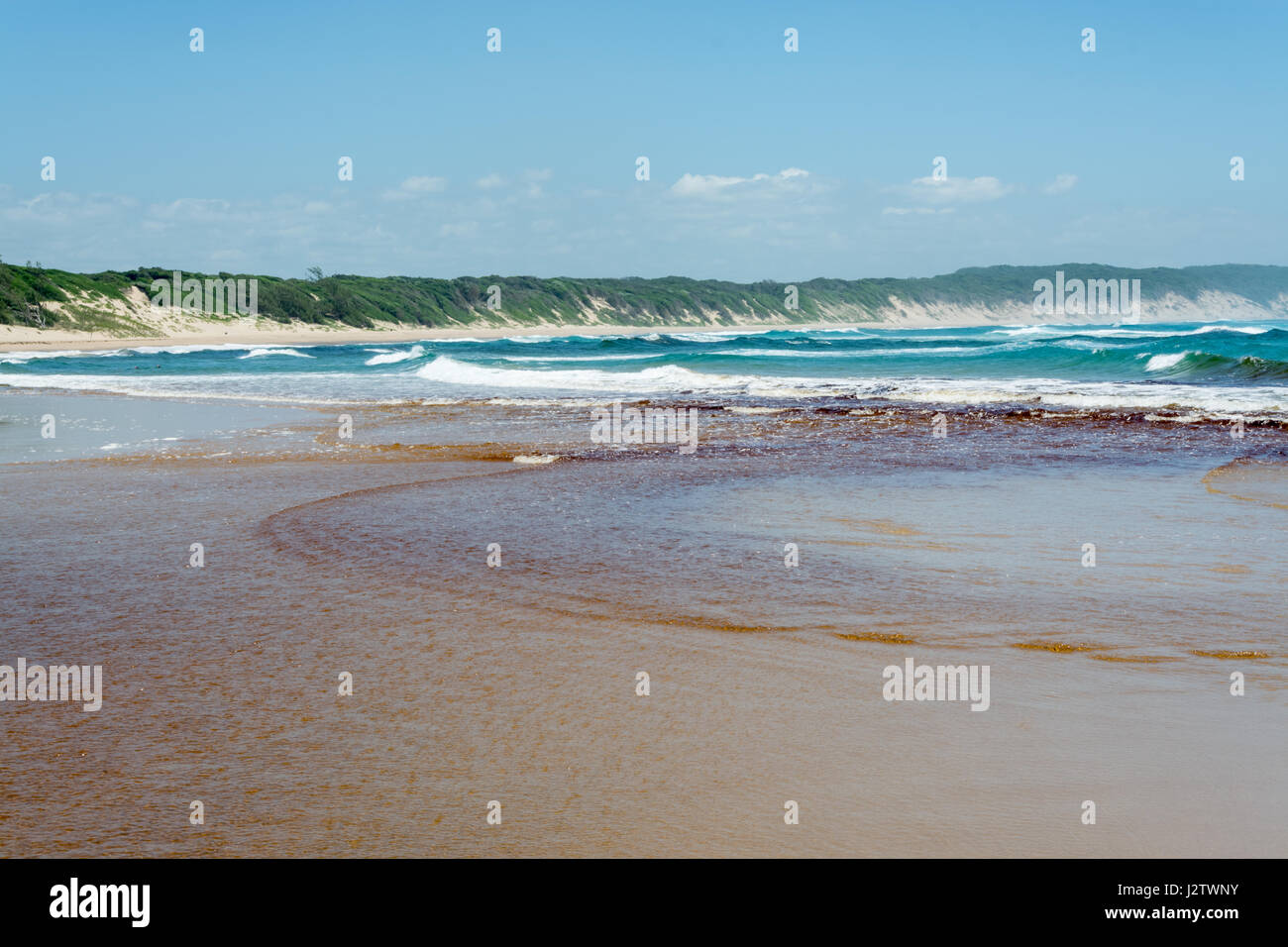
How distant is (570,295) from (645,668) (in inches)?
4653

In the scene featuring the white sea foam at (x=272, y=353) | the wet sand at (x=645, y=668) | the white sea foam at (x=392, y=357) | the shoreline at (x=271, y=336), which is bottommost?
the wet sand at (x=645, y=668)

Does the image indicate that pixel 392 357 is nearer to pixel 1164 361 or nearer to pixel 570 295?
pixel 1164 361

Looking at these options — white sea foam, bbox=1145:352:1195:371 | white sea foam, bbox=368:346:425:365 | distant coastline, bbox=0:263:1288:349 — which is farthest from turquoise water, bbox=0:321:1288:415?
distant coastline, bbox=0:263:1288:349

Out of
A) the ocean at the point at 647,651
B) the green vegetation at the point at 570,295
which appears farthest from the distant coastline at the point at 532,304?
the ocean at the point at 647,651

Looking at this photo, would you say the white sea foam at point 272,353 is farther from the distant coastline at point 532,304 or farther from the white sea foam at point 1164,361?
the white sea foam at point 1164,361

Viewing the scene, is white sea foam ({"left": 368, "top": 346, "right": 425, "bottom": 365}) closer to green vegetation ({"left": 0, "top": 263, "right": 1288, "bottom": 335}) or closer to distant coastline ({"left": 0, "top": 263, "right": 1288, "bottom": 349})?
Result: distant coastline ({"left": 0, "top": 263, "right": 1288, "bottom": 349})

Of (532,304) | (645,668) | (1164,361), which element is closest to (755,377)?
(1164,361)

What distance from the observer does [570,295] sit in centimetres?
12056

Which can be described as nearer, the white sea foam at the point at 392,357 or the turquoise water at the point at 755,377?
the turquoise water at the point at 755,377

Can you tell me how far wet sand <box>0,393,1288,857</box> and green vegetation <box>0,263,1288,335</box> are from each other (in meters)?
65.9

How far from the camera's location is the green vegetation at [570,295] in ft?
229

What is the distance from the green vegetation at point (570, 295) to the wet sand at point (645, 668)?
65.9 m
